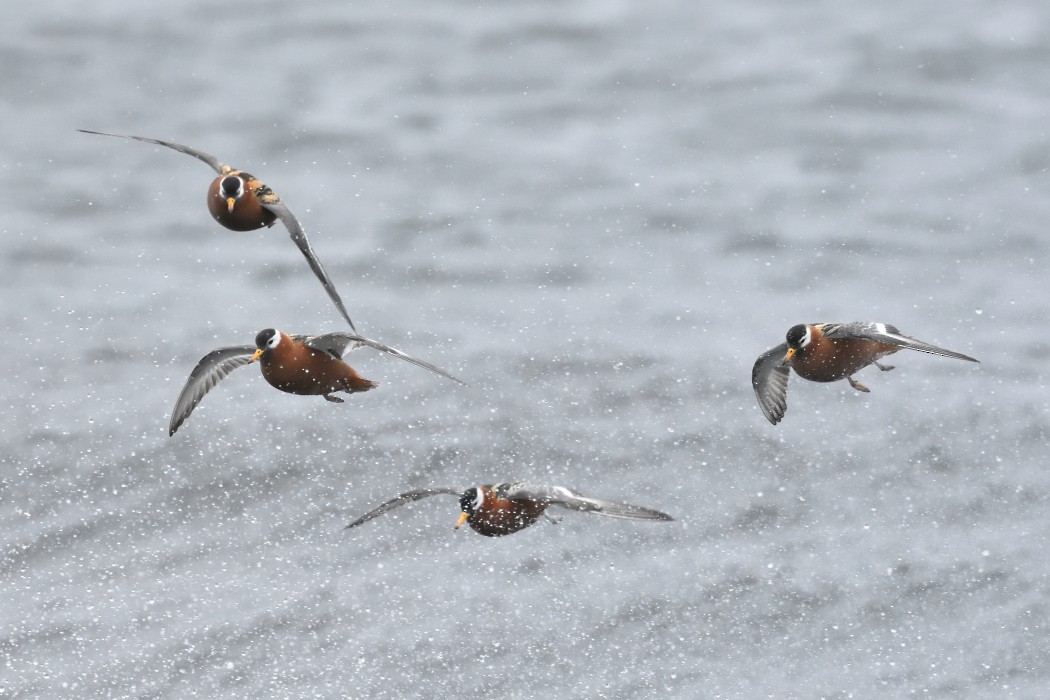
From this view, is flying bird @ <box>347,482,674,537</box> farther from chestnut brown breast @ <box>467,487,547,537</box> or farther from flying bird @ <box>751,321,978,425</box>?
flying bird @ <box>751,321,978,425</box>

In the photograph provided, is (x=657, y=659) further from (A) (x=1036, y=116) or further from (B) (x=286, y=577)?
(A) (x=1036, y=116)

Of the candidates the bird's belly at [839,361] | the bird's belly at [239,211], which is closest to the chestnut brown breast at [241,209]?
the bird's belly at [239,211]

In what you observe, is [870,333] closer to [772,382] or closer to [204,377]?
[772,382]

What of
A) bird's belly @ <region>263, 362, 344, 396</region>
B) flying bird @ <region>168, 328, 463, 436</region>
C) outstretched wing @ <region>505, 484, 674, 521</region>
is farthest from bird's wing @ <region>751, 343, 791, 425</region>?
bird's belly @ <region>263, 362, 344, 396</region>

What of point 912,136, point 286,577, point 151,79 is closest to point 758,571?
point 286,577

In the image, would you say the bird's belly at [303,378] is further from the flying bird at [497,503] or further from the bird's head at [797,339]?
the bird's head at [797,339]

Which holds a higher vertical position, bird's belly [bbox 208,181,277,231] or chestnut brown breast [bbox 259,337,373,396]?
bird's belly [bbox 208,181,277,231]
